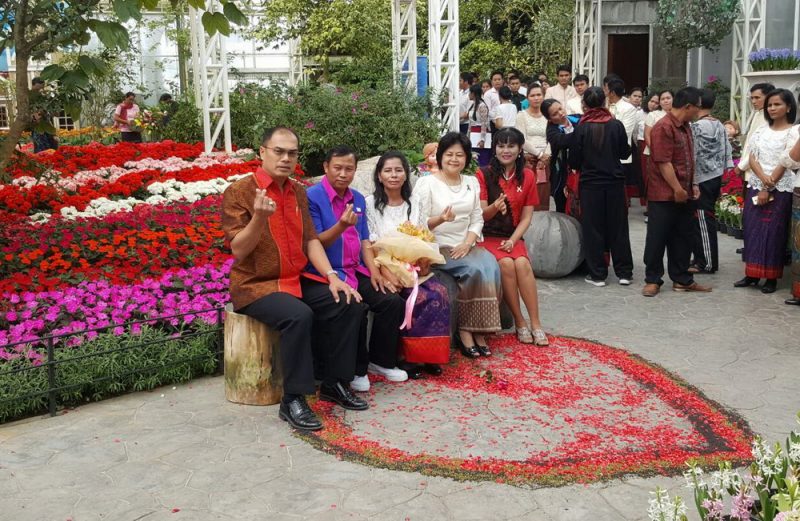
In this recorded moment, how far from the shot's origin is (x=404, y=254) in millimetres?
5898

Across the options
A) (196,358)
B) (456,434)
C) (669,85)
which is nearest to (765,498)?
(456,434)

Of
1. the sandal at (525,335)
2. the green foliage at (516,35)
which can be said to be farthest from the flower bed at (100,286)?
the green foliage at (516,35)

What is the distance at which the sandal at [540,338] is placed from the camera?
263 inches

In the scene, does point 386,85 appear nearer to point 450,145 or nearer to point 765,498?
point 450,145

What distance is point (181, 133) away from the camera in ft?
56.6

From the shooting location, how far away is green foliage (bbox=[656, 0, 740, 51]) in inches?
657

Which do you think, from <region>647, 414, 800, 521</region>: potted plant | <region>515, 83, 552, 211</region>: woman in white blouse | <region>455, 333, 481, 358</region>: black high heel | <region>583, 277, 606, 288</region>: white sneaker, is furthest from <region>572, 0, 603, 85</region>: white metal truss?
<region>647, 414, 800, 521</region>: potted plant

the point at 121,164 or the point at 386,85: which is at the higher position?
the point at 386,85

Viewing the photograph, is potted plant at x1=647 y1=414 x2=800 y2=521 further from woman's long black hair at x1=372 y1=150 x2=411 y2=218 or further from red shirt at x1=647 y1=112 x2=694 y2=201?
red shirt at x1=647 y1=112 x2=694 y2=201

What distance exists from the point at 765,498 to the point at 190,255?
211 inches

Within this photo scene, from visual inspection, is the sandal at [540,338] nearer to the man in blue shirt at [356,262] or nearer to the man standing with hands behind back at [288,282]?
the man in blue shirt at [356,262]

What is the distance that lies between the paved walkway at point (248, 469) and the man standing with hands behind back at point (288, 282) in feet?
1.18

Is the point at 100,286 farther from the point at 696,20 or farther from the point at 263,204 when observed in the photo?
the point at 696,20

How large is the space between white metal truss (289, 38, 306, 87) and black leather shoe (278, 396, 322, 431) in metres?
19.8
